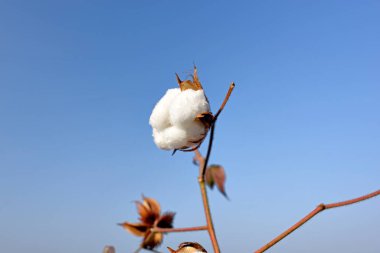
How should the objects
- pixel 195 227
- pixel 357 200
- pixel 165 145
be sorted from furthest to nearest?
1. pixel 165 145
2. pixel 195 227
3. pixel 357 200

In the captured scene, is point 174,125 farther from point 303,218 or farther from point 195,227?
point 303,218

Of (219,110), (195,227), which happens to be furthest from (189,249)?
(219,110)

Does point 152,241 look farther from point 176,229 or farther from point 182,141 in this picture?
point 182,141

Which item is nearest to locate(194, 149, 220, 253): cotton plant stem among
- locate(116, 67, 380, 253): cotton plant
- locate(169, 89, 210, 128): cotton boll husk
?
locate(116, 67, 380, 253): cotton plant

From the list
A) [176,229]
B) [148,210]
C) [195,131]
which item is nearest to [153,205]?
[148,210]

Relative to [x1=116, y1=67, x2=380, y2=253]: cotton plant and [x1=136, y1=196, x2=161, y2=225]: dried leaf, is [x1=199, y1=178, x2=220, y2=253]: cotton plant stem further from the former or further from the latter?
[x1=136, y1=196, x2=161, y2=225]: dried leaf

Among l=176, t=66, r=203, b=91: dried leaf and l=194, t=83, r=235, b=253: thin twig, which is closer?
l=194, t=83, r=235, b=253: thin twig
